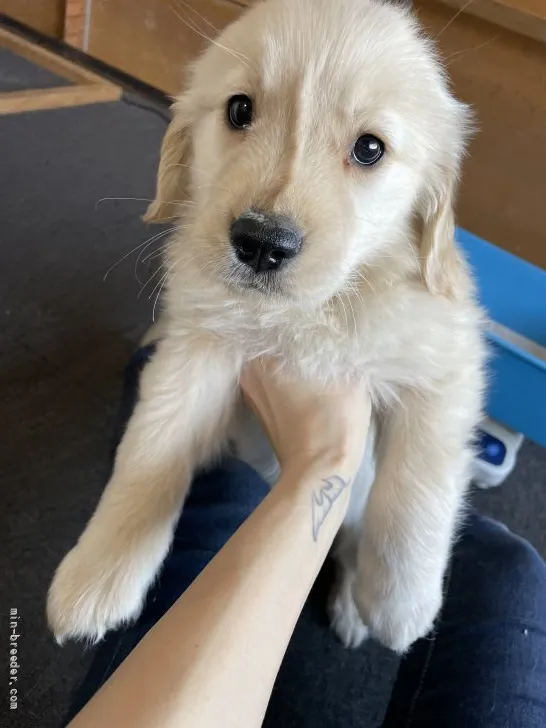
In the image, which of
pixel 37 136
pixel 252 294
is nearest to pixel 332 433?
pixel 252 294

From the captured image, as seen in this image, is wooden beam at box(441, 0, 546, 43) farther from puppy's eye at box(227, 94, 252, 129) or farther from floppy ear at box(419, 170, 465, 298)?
puppy's eye at box(227, 94, 252, 129)

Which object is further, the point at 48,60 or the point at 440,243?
the point at 48,60

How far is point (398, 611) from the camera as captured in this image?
1252mm

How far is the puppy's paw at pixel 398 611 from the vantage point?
4.11 ft

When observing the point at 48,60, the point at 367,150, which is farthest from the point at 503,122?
the point at 48,60

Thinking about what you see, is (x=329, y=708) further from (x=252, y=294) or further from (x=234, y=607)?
Result: (x=252, y=294)

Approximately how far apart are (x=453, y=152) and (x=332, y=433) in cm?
63

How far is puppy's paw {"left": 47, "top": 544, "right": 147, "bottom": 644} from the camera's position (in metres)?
1.18

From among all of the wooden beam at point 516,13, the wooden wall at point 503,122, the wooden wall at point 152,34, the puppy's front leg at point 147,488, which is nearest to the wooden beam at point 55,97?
the wooden wall at point 152,34

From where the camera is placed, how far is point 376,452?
1.51 meters

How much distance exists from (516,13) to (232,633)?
8.41 feet

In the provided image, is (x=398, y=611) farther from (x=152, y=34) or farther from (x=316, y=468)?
(x=152, y=34)

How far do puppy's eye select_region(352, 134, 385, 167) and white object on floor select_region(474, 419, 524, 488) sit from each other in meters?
1.23

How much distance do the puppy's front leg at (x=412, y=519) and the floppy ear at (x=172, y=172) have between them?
0.68 m
